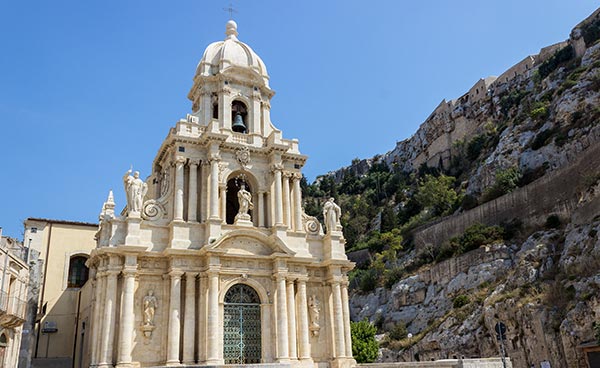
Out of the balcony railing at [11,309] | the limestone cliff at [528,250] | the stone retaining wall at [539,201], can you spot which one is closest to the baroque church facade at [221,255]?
the balcony railing at [11,309]

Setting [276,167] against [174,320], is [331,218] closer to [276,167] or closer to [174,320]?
[276,167]

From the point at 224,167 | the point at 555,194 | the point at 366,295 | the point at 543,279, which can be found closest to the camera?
the point at 224,167

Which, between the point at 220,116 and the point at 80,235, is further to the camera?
the point at 80,235

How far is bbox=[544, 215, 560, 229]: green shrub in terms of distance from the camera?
40469 millimetres

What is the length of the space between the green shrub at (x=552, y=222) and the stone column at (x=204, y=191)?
28.8 m

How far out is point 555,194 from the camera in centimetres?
4231

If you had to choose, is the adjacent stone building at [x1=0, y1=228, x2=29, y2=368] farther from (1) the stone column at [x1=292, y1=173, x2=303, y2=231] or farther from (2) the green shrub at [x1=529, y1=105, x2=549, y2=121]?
(2) the green shrub at [x1=529, y1=105, x2=549, y2=121]

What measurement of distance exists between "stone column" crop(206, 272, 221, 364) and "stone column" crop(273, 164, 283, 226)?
4.60 metres

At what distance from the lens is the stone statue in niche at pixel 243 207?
25.4 m

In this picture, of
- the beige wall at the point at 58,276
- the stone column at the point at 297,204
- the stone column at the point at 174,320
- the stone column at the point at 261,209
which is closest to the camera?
the stone column at the point at 174,320

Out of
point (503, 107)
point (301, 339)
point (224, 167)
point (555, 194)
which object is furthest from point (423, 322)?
point (503, 107)

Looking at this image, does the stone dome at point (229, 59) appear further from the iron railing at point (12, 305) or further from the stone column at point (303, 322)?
the iron railing at point (12, 305)

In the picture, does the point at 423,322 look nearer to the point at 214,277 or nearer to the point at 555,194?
the point at 555,194

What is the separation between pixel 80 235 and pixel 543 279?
31.8m
